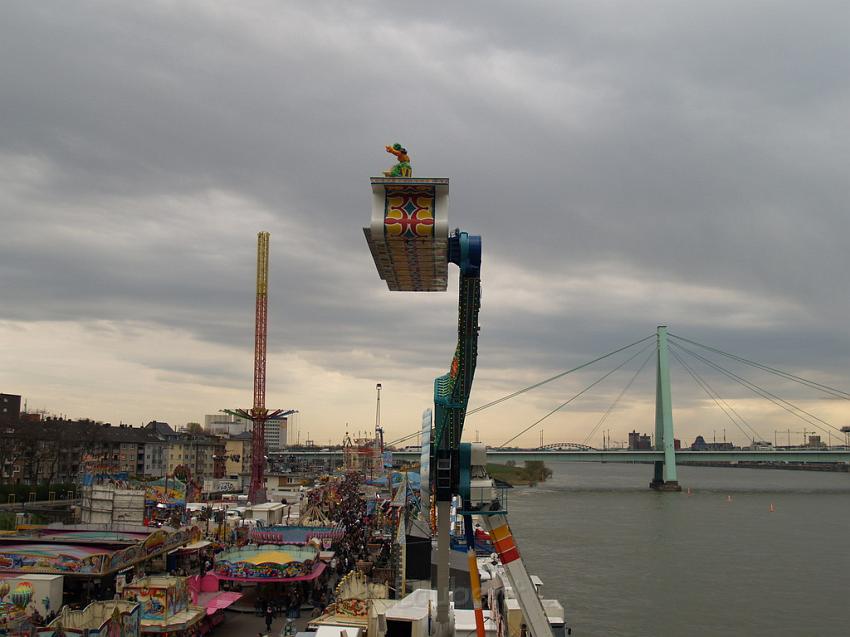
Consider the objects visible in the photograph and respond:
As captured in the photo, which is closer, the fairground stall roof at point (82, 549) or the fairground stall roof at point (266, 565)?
the fairground stall roof at point (82, 549)

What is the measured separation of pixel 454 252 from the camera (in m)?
12.1

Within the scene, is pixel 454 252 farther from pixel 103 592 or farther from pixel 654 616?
pixel 654 616

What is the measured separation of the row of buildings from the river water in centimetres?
2816

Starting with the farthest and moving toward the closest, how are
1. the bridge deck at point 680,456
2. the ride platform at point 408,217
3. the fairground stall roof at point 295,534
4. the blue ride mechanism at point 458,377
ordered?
1. the bridge deck at point 680,456
2. the fairground stall roof at point 295,534
3. the blue ride mechanism at point 458,377
4. the ride platform at point 408,217

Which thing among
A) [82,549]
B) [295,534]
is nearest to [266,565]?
[82,549]

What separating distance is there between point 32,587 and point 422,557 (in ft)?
33.0

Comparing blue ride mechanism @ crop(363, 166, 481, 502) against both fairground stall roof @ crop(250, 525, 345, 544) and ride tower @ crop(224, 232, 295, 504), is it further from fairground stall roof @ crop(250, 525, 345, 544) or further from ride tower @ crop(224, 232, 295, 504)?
ride tower @ crop(224, 232, 295, 504)

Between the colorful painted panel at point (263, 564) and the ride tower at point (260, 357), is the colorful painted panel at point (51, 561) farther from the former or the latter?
the ride tower at point (260, 357)

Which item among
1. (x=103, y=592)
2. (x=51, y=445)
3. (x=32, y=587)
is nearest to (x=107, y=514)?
(x=103, y=592)

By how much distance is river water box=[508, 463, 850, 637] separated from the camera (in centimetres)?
2314

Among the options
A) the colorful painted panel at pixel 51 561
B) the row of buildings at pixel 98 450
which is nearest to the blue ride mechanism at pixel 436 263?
the colorful painted panel at pixel 51 561

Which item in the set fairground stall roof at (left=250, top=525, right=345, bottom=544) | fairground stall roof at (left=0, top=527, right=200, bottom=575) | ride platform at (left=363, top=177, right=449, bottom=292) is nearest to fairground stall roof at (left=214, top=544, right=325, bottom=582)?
fairground stall roof at (left=0, top=527, right=200, bottom=575)

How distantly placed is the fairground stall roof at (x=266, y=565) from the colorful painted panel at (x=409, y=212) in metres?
14.2

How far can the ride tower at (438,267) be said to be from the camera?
11.1 metres
